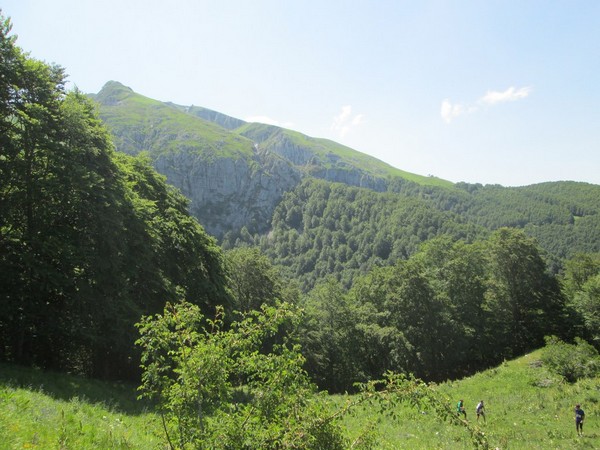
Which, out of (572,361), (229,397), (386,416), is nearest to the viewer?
(386,416)

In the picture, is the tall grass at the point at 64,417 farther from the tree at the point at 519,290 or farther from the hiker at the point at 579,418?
the tree at the point at 519,290

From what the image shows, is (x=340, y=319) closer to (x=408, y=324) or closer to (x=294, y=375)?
(x=408, y=324)

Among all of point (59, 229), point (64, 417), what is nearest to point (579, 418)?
point (64, 417)

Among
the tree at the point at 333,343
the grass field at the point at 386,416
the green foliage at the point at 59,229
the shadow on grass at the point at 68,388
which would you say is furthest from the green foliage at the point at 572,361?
the green foliage at the point at 59,229

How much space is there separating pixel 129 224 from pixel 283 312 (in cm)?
1998

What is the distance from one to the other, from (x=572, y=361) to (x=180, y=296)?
34540 mm

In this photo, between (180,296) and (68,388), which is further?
(180,296)

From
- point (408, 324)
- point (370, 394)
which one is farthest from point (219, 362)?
point (408, 324)

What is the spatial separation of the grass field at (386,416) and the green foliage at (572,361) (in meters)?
1.18

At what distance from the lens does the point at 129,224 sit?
23.4 m

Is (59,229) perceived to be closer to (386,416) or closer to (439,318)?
(386,416)

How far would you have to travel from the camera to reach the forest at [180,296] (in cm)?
618

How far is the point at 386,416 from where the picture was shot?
4.96 metres

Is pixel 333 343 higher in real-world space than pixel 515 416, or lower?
lower
